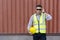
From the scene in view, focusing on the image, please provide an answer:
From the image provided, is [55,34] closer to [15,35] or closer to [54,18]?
[54,18]

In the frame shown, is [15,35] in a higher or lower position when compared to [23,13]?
lower

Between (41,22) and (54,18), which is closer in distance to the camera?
(41,22)

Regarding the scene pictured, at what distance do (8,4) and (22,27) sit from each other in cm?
109

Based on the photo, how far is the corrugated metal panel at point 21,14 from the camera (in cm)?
1152

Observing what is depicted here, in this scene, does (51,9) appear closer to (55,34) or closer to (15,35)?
(55,34)

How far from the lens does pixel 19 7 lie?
11648mm

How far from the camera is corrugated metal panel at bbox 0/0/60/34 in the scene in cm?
1152

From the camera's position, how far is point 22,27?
1167 centimetres

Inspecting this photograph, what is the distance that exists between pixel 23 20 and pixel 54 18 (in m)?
1.26

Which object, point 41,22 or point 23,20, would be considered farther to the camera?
point 23,20

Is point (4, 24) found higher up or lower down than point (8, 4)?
lower down

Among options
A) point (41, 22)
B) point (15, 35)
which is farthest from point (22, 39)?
point (41, 22)

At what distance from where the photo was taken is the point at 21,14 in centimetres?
1166

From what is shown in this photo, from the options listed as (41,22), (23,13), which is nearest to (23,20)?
(23,13)
